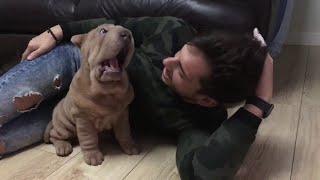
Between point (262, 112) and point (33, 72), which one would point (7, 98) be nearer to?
point (33, 72)

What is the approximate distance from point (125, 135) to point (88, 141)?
0.32ft

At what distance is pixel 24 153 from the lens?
111 cm

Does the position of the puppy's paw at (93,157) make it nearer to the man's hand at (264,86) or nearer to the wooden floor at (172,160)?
the wooden floor at (172,160)

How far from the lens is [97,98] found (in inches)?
39.4

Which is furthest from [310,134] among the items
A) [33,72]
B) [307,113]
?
[33,72]

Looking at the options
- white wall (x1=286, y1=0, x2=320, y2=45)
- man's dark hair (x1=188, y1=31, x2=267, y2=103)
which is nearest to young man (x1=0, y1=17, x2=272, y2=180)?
man's dark hair (x1=188, y1=31, x2=267, y2=103)

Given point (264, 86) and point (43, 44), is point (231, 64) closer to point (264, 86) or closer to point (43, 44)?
point (264, 86)

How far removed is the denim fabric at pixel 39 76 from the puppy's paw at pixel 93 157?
0.67 ft

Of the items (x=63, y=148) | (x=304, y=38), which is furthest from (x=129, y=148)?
(x=304, y=38)

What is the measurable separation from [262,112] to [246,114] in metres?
0.04

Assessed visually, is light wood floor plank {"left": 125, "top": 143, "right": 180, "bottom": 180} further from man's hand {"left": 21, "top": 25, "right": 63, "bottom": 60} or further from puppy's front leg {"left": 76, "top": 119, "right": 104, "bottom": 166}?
man's hand {"left": 21, "top": 25, "right": 63, "bottom": 60}

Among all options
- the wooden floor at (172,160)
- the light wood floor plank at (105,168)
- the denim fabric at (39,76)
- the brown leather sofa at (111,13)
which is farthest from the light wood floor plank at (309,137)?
the denim fabric at (39,76)

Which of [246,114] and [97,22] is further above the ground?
[97,22]

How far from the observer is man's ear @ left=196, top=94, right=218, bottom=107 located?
97 cm
